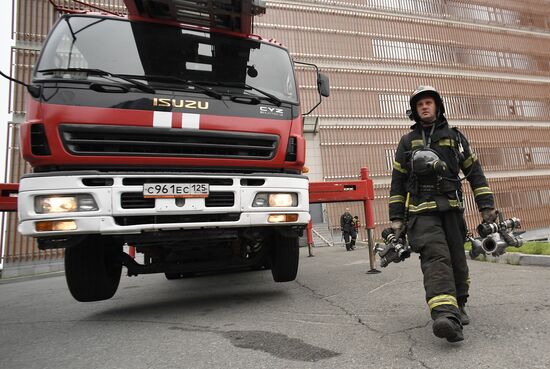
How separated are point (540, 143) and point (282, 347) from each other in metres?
29.8

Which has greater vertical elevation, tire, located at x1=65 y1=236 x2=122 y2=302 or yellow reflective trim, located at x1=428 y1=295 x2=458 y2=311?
tire, located at x1=65 y1=236 x2=122 y2=302

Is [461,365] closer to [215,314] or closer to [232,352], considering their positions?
[232,352]

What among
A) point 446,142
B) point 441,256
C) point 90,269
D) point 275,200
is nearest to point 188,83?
point 275,200

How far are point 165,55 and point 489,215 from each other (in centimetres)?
314

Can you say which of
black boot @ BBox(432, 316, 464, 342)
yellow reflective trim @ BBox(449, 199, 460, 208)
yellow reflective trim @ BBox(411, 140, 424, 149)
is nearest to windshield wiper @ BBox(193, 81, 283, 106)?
yellow reflective trim @ BBox(411, 140, 424, 149)

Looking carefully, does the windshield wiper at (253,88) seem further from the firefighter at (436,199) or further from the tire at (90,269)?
the tire at (90,269)

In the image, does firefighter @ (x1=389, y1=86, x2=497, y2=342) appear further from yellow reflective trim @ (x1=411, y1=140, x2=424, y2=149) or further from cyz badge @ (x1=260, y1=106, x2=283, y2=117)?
cyz badge @ (x1=260, y1=106, x2=283, y2=117)

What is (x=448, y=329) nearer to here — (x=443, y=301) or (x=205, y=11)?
(x=443, y=301)

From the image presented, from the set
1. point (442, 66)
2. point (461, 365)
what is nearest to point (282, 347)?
point (461, 365)

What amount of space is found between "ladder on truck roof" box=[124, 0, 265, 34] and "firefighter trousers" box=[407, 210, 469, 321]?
282 cm

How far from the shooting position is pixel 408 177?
105 inches

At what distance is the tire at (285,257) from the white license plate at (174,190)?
1.20 meters

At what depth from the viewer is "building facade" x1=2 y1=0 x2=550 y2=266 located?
20500 millimetres

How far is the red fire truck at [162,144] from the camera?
2.74 m
